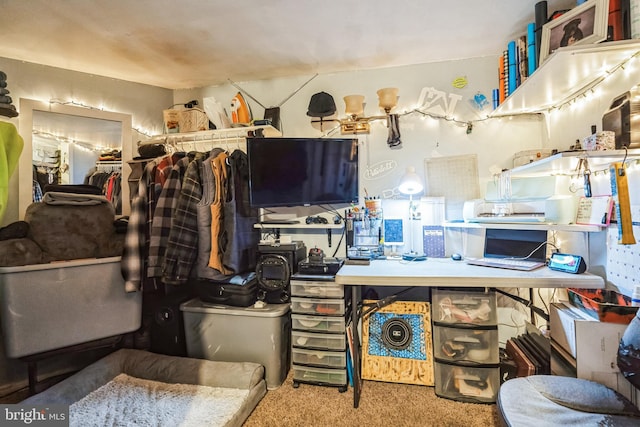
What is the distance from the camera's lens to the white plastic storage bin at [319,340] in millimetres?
1800

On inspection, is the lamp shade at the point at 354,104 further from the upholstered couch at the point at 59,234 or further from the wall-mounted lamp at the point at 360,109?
the upholstered couch at the point at 59,234

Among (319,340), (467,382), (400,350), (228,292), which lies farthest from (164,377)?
(467,382)

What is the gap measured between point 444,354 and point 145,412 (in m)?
1.78

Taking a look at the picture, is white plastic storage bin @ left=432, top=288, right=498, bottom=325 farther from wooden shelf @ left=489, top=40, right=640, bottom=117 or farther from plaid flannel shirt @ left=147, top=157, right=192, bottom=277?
plaid flannel shirt @ left=147, top=157, right=192, bottom=277

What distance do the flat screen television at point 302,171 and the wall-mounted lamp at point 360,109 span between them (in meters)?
0.21

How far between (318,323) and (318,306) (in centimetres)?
11

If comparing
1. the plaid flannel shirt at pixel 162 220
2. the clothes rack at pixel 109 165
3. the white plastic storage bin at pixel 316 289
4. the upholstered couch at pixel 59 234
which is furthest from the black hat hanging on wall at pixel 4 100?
the white plastic storage bin at pixel 316 289

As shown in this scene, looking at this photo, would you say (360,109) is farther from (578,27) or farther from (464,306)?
(464,306)

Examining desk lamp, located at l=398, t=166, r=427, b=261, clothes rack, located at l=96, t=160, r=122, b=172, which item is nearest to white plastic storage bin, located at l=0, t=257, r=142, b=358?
clothes rack, located at l=96, t=160, r=122, b=172

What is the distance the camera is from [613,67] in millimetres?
1389

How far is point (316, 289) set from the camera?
185 centimetres

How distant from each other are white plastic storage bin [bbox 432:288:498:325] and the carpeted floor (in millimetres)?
480

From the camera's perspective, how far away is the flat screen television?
2.00 m

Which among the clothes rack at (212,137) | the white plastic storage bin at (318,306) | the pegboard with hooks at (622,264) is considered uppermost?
the clothes rack at (212,137)
